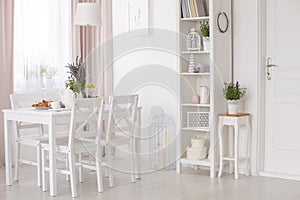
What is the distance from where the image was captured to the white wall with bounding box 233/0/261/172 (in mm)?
5356

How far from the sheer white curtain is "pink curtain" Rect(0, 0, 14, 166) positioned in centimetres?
19

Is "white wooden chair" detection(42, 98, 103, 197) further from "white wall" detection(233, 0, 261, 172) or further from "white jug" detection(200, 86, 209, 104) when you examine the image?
"white wall" detection(233, 0, 261, 172)

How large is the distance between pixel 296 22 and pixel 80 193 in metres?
2.61

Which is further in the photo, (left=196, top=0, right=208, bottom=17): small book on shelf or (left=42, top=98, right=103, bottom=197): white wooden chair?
(left=196, top=0, right=208, bottom=17): small book on shelf

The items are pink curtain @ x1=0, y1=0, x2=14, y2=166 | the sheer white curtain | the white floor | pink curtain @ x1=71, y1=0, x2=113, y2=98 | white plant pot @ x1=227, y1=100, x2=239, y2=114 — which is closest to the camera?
the white floor

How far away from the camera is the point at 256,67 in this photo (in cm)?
536

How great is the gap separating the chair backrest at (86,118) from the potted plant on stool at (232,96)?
1.32 metres

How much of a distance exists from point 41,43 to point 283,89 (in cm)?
291

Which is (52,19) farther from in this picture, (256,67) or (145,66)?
(256,67)

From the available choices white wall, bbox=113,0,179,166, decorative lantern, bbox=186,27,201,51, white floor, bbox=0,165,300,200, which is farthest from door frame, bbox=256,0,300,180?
white wall, bbox=113,0,179,166

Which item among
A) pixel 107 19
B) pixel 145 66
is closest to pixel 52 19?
pixel 107 19

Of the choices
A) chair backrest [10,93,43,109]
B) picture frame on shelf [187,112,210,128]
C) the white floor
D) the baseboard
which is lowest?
the white floor

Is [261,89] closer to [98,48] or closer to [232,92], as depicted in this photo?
[232,92]

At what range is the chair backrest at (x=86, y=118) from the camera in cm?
461
